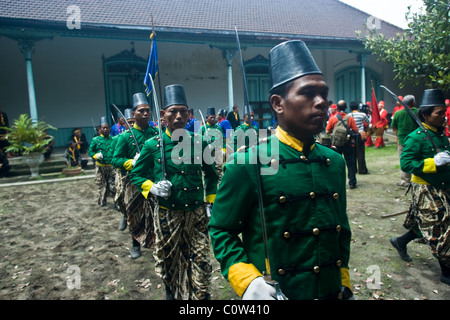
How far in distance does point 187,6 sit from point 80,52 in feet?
18.8

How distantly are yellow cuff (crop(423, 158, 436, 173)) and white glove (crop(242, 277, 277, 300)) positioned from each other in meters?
2.96

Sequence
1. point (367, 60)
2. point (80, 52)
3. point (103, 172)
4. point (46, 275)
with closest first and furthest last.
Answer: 1. point (46, 275)
2. point (103, 172)
3. point (80, 52)
4. point (367, 60)

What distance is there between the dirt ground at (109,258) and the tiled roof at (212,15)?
815 cm

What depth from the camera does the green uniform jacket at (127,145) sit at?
502 centimetres

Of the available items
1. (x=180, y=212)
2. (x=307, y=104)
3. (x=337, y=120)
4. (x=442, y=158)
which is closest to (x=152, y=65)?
(x=180, y=212)

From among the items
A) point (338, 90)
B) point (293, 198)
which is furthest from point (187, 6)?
point (293, 198)

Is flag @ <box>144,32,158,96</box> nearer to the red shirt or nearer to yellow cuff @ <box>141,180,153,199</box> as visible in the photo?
yellow cuff @ <box>141,180,153,199</box>

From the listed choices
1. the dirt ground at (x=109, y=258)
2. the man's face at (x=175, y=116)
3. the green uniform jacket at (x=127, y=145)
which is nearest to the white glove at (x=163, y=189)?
the man's face at (x=175, y=116)

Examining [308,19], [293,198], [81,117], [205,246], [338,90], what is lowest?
[205,246]

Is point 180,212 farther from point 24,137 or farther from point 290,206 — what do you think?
point 24,137

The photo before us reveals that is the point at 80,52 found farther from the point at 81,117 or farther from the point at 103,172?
the point at 103,172

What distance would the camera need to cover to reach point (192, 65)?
16.1m

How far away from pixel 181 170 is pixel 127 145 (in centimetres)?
204
